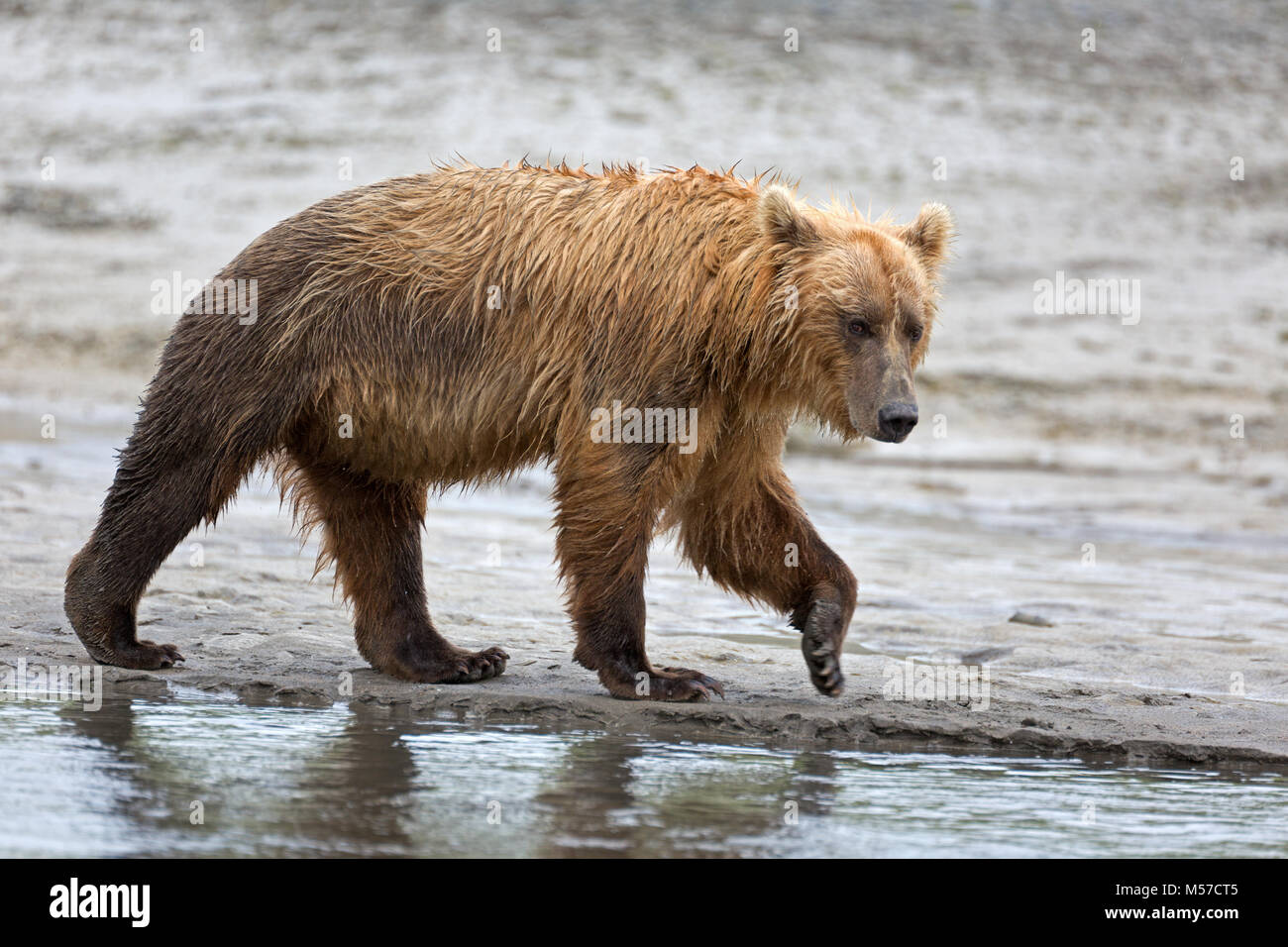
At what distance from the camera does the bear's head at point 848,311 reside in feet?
19.5

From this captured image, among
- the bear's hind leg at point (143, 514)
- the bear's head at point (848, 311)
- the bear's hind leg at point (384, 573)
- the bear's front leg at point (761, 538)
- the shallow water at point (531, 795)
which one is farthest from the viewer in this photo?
the bear's hind leg at point (384, 573)

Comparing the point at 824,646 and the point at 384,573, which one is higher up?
the point at 384,573

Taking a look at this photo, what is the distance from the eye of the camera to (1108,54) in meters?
26.2

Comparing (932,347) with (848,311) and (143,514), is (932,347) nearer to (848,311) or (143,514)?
(848,311)

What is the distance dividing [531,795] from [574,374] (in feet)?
6.24

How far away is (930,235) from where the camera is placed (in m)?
6.43

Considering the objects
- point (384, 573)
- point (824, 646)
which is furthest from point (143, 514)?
point (824, 646)

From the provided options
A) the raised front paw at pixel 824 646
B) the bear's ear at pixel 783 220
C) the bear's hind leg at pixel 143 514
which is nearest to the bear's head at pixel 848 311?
the bear's ear at pixel 783 220

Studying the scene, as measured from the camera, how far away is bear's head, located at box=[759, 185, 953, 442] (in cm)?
595

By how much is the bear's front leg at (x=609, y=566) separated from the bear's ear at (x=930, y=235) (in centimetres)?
141

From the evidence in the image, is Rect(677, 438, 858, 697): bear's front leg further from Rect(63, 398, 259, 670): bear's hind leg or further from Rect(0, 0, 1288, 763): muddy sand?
Rect(63, 398, 259, 670): bear's hind leg

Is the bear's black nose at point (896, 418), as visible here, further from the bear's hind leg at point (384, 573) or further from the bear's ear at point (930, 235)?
the bear's hind leg at point (384, 573)

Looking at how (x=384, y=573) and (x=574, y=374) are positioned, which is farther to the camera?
(x=384, y=573)
